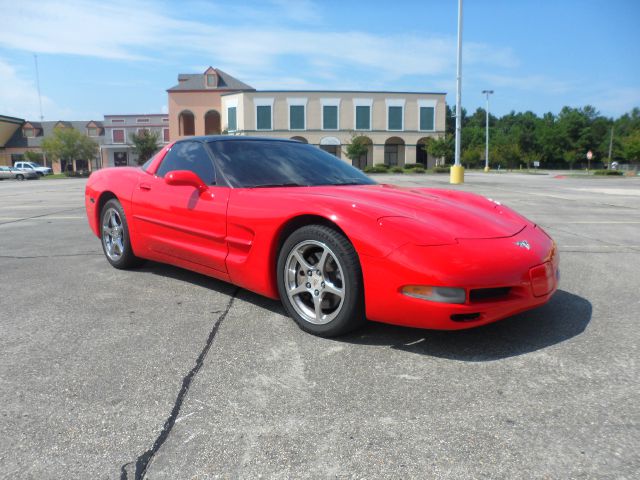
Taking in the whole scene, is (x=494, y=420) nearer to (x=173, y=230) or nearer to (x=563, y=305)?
(x=563, y=305)

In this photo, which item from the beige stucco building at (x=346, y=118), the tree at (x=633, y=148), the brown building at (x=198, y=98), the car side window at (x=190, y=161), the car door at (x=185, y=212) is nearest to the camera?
the car door at (x=185, y=212)

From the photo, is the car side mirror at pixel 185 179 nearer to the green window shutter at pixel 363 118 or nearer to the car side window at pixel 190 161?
the car side window at pixel 190 161

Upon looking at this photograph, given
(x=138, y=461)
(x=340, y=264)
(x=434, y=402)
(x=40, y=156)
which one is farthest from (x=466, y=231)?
(x=40, y=156)

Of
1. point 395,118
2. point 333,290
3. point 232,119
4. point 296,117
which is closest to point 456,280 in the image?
point 333,290

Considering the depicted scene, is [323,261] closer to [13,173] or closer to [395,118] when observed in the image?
[13,173]

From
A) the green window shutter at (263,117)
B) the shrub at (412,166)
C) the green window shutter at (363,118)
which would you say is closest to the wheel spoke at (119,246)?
the green window shutter at (263,117)

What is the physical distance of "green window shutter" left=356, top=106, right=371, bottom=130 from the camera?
178ft

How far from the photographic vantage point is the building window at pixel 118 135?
216ft

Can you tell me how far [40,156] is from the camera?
212 feet

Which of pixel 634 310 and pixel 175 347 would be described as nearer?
pixel 175 347

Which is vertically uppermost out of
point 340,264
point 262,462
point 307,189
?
point 307,189

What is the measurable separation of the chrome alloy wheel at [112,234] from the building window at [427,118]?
53.1 metres

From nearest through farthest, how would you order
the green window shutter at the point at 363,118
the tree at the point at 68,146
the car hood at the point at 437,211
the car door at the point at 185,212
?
the car hood at the point at 437,211 < the car door at the point at 185,212 < the green window shutter at the point at 363,118 < the tree at the point at 68,146

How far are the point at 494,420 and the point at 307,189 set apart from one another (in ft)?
6.20
